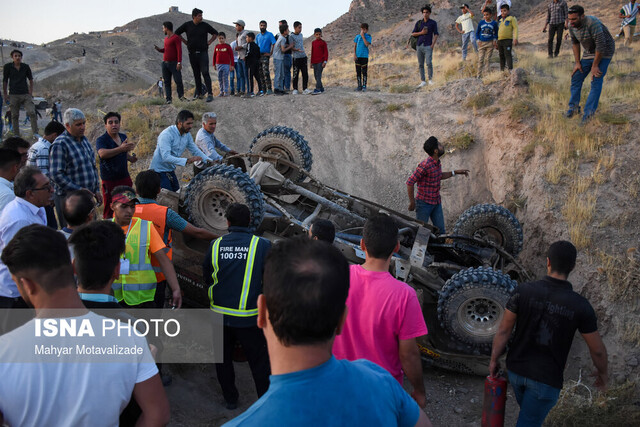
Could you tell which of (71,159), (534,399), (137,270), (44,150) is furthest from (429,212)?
(44,150)

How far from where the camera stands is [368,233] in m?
3.22

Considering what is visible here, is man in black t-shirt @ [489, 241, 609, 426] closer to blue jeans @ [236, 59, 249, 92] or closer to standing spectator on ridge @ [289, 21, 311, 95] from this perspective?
standing spectator on ridge @ [289, 21, 311, 95]

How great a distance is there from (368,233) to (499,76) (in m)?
10.2

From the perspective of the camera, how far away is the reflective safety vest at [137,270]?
443 cm

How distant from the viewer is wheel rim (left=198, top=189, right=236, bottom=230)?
605cm

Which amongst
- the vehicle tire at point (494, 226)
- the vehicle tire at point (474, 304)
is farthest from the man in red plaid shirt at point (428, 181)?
the vehicle tire at point (474, 304)

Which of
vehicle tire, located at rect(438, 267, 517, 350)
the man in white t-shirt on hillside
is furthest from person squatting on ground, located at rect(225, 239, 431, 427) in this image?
vehicle tire, located at rect(438, 267, 517, 350)

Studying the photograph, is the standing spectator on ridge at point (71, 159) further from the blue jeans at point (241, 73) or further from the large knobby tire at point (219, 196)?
the blue jeans at point (241, 73)

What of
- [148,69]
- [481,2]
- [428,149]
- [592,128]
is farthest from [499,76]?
→ [148,69]

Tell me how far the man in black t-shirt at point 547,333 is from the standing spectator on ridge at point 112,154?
5182mm

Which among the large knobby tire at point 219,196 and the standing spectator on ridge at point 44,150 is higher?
the standing spectator on ridge at point 44,150

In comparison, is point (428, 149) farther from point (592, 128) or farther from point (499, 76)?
point (499, 76)

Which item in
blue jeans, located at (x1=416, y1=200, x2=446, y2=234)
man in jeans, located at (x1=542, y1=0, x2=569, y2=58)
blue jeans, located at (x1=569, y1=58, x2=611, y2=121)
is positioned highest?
man in jeans, located at (x1=542, y1=0, x2=569, y2=58)

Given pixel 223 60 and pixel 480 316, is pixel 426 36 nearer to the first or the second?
pixel 223 60
